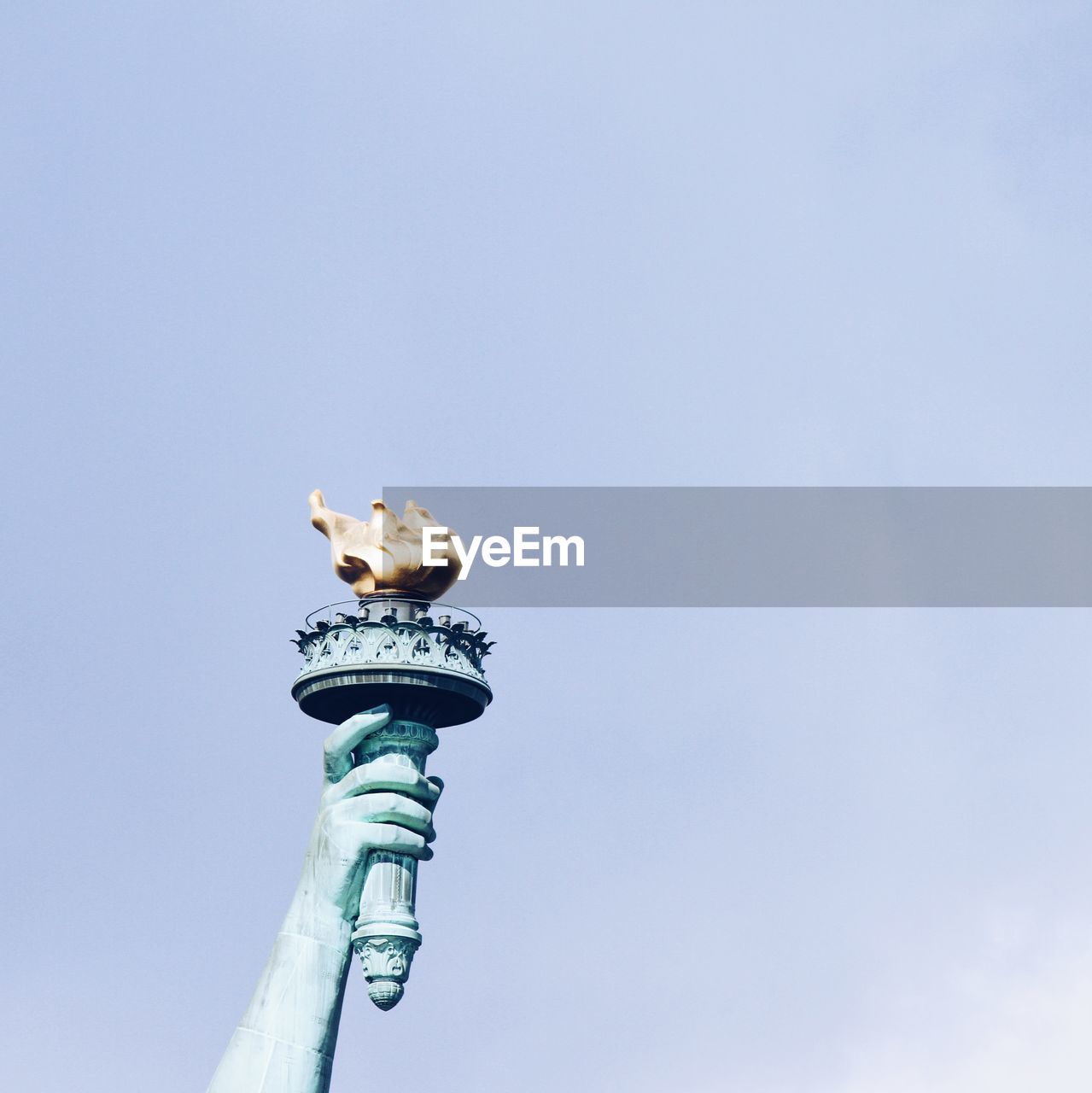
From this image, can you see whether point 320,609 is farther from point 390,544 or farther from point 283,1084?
point 283,1084

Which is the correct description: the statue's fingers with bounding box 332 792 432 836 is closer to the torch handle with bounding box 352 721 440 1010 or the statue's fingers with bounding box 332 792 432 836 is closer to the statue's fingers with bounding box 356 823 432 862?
the statue's fingers with bounding box 356 823 432 862

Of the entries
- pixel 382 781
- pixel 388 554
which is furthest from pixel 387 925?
pixel 388 554

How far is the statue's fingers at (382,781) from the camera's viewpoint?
56.3 m

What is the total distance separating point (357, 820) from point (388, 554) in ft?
16.1

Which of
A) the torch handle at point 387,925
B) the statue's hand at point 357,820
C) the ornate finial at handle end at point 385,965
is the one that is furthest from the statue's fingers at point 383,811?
the ornate finial at handle end at point 385,965

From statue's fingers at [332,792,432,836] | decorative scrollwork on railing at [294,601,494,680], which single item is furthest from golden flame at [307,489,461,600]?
statue's fingers at [332,792,432,836]

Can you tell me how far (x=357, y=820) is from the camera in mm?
56188

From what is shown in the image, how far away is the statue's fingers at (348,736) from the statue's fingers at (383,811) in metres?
0.76

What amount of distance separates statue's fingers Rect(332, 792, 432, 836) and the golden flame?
12.9 ft

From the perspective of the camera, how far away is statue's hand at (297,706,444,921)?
56.0 meters

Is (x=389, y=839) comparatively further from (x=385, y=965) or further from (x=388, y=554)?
(x=388, y=554)

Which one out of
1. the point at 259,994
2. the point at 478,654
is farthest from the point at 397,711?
the point at 259,994

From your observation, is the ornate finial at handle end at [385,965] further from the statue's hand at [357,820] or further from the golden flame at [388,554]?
the golden flame at [388,554]

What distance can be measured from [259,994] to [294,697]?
17.9 feet
